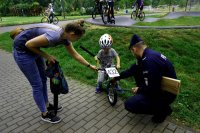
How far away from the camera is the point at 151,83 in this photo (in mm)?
3330

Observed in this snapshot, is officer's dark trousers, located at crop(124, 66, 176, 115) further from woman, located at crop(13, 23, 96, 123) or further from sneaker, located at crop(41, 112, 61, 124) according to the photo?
woman, located at crop(13, 23, 96, 123)

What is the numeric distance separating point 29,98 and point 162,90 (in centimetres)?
300

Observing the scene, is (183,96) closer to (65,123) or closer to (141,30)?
(65,123)

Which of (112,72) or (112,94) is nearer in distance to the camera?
(112,72)

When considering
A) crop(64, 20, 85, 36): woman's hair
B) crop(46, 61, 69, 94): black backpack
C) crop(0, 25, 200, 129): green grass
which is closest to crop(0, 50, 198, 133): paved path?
crop(0, 25, 200, 129): green grass

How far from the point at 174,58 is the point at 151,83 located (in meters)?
3.76

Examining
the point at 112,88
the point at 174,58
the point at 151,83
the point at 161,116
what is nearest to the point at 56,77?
the point at 112,88

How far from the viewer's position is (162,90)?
346 cm

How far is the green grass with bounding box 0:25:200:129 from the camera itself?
4257 millimetres

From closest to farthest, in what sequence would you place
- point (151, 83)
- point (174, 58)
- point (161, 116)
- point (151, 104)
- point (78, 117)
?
point (151, 83) < point (151, 104) < point (161, 116) < point (78, 117) < point (174, 58)

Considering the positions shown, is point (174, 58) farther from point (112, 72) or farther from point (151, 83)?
point (151, 83)

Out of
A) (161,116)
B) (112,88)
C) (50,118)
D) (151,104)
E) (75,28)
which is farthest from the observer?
(112,88)

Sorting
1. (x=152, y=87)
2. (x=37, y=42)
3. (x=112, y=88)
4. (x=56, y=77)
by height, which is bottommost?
(x=112, y=88)

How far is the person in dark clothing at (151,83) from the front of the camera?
3.29 m
